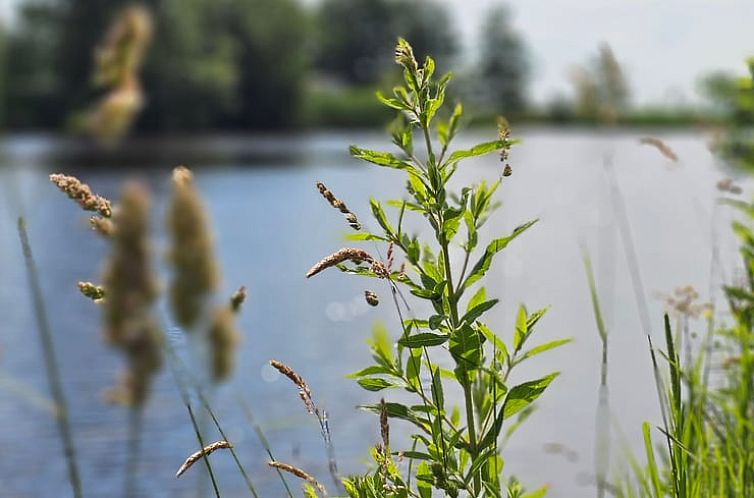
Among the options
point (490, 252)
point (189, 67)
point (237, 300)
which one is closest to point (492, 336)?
point (490, 252)

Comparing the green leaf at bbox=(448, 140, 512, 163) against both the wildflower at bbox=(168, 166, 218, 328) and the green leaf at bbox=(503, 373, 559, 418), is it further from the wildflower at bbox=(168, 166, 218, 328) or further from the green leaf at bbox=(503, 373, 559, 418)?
the wildflower at bbox=(168, 166, 218, 328)

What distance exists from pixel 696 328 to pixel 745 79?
295 cm

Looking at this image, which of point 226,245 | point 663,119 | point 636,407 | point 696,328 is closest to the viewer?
point 696,328

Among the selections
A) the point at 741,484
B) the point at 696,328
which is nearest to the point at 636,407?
the point at 696,328

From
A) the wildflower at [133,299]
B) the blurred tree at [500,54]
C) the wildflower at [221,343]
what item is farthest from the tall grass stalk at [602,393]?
the blurred tree at [500,54]

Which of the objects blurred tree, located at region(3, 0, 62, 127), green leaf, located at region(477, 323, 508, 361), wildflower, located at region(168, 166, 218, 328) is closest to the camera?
wildflower, located at region(168, 166, 218, 328)

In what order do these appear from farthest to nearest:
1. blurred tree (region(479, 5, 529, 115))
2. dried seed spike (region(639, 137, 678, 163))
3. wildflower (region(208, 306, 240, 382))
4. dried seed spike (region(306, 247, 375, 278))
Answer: blurred tree (region(479, 5, 529, 115))
dried seed spike (region(639, 137, 678, 163))
dried seed spike (region(306, 247, 375, 278))
wildflower (region(208, 306, 240, 382))

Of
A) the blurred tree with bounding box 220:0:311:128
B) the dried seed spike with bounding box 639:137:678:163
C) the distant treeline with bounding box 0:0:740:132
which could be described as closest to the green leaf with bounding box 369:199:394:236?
the dried seed spike with bounding box 639:137:678:163

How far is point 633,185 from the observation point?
1415 inches

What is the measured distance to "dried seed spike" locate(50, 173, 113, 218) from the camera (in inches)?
62.9

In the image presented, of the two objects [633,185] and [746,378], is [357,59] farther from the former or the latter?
[746,378]

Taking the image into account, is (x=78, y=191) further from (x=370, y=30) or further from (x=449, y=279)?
(x=370, y=30)

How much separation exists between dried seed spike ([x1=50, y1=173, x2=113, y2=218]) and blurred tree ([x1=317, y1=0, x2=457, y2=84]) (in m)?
113

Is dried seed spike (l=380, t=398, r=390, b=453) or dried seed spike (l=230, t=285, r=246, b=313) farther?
dried seed spike (l=380, t=398, r=390, b=453)
